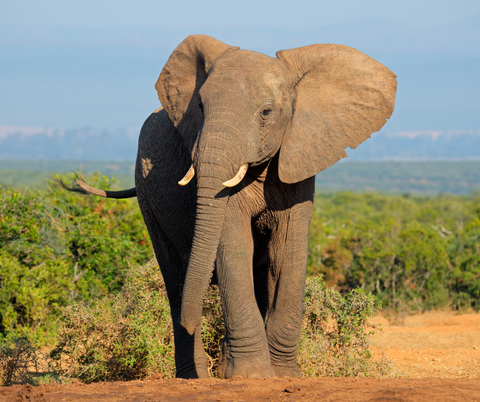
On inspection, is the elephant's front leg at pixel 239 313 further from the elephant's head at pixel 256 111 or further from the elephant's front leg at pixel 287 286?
the elephant's front leg at pixel 287 286

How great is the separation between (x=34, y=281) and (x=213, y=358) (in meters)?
3.40

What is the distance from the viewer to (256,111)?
15.4ft

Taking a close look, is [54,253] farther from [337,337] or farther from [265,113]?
[265,113]

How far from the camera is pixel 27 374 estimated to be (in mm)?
6801

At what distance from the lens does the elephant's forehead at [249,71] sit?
4.75 m

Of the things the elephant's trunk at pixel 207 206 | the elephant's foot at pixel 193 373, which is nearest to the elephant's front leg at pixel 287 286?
the elephant's trunk at pixel 207 206

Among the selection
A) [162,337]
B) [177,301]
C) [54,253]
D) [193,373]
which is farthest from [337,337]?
[54,253]

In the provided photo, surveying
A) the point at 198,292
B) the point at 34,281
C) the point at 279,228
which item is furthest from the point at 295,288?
the point at 34,281

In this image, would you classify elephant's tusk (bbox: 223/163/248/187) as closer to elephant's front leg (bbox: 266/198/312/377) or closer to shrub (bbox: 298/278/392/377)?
elephant's front leg (bbox: 266/198/312/377)

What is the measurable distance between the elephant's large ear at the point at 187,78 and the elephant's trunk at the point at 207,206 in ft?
2.13

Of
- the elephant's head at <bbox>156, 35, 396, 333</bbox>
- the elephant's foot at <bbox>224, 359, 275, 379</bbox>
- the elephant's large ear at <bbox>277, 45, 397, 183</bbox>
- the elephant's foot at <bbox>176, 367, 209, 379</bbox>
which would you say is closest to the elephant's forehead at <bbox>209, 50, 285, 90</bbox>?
the elephant's head at <bbox>156, 35, 396, 333</bbox>

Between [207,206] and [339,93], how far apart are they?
1.53 m

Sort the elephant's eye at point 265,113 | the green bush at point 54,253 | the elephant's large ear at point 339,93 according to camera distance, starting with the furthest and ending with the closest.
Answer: the green bush at point 54,253, the elephant's large ear at point 339,93, the elephant's eye at point 265,113

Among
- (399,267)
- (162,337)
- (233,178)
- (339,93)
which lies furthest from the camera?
(399,267)
